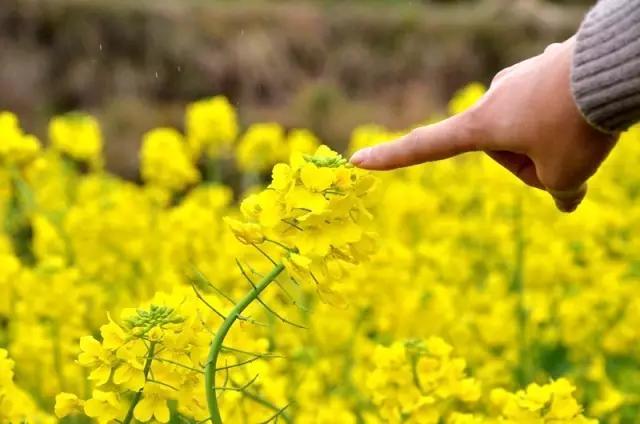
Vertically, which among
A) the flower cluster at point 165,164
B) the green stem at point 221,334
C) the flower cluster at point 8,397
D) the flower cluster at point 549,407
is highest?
the flower cluster at point 165,164

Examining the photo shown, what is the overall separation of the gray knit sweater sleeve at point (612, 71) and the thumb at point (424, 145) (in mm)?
113

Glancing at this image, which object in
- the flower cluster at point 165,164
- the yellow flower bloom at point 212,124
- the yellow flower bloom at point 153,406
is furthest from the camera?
the yellow flower bloom at point 212,124

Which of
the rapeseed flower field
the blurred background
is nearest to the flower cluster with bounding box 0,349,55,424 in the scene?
the rapeseed flower field

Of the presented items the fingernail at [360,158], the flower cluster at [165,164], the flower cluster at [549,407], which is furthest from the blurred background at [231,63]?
the fingernail at [360,158]

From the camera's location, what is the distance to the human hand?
3.96 feet

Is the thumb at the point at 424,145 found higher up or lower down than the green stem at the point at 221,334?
higher up

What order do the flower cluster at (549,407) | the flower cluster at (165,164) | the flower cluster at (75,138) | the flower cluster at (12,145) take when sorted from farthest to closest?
the flower cluster at (165,164) → the flower cluster at (75,138) → the flower cluster at (12,145) → the flower cluster at (549,407)

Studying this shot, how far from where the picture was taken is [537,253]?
305 centimetres

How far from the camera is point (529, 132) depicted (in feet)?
3.98

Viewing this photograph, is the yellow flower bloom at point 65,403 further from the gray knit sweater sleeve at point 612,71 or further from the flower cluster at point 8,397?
the gray knit sweater sleeve at point 612,71

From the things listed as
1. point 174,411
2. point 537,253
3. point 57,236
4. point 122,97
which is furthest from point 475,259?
point 122,97

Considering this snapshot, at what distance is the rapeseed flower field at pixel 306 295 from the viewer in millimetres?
1257

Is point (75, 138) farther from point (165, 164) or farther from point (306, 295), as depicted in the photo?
point (306, 295)

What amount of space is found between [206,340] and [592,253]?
5.48 feet
